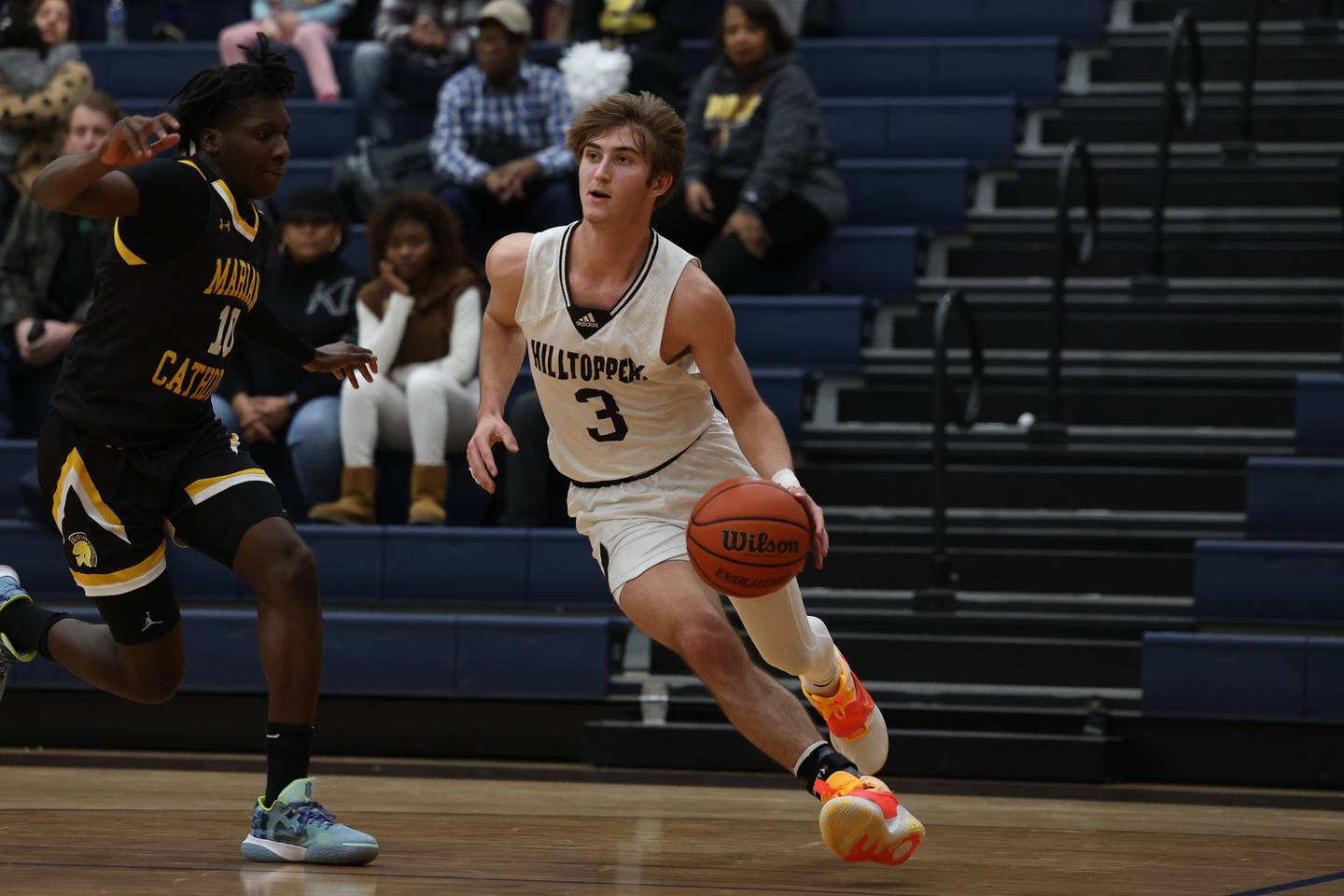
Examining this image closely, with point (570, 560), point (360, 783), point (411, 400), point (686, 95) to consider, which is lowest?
point (360, 783)

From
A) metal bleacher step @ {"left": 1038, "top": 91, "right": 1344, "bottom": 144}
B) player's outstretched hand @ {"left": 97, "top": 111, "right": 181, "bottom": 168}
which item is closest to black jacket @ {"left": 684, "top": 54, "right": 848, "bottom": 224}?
metal bleacher step @ {"left": 1038, "top": 91, "right": 1344, "bottom": 144}

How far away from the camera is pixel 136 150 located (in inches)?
145

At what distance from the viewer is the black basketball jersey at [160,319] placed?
4207 mm

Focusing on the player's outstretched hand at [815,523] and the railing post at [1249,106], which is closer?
the player's outstretched hand at [815,523]

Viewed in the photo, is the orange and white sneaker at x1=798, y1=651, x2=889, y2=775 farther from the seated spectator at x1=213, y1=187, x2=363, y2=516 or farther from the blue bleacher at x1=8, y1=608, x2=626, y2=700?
the seated spectator at x1=213, y1=187, x2=363, y2=516

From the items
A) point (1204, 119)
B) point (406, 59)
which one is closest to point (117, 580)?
point (406, 59)

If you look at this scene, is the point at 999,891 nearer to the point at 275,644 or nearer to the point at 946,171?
the point at 275,644

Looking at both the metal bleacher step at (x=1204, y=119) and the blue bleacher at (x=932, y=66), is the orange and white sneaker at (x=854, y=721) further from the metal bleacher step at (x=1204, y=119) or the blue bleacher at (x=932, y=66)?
the blue bleacher at (x=932, y=66)

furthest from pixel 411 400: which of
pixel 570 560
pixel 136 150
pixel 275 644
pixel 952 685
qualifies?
pixel 136 150

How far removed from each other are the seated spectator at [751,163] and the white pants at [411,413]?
45.8 inches

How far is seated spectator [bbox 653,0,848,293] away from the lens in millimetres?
7492

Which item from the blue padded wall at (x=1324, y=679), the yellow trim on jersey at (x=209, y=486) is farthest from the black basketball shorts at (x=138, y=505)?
the blue padded wall at (x=1324, y=679)

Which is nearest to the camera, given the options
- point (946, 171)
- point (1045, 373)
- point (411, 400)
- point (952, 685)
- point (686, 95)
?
point (952, 685)

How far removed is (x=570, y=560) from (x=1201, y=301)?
277 centimetres
